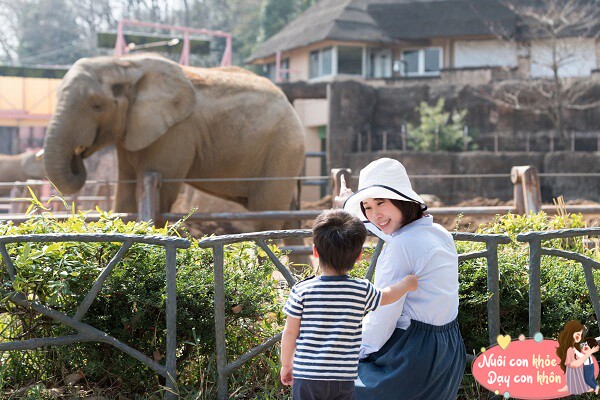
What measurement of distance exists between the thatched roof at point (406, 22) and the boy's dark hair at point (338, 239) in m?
28.8

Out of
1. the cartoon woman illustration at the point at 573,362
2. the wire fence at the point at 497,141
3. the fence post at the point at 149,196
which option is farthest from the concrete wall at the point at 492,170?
the cartoon woman illustration at the point at 573,362

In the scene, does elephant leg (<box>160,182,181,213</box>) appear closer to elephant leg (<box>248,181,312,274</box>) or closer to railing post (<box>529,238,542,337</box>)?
elephant leg (<box>248,181,312,274</box>)

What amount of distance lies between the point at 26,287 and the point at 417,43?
30838 millimetres

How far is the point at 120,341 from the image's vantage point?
4039mm

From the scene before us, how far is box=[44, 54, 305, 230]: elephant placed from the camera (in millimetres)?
9203

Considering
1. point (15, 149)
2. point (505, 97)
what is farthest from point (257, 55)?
point (505, 97)

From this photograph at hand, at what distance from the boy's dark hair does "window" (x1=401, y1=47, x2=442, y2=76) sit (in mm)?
30625

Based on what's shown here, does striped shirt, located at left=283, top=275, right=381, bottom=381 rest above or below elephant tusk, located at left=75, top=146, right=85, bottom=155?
below

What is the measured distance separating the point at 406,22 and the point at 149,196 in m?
26.2

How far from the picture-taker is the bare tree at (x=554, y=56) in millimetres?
25125

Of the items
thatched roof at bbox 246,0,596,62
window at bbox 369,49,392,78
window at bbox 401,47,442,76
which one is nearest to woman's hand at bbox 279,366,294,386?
thatched roof at bbox 246,0,596,62

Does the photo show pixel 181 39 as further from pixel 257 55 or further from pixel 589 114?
pixel 589 114

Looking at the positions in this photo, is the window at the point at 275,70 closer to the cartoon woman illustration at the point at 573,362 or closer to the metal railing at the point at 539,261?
the metal railing at the point at 539,261

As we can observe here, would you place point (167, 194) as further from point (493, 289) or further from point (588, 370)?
point (588, 370)
